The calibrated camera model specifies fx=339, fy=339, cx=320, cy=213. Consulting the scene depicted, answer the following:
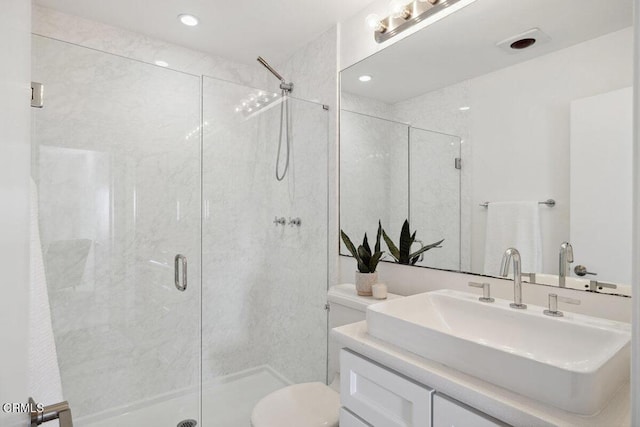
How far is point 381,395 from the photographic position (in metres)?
1.03

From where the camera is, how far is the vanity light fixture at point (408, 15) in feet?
4.97

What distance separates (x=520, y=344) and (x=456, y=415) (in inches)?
15.6

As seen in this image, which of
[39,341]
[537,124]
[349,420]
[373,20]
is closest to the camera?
[39,341]

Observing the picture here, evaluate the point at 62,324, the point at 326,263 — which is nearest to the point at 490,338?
the point at 326,263

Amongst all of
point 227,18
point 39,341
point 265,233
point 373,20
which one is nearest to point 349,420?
point 39,341

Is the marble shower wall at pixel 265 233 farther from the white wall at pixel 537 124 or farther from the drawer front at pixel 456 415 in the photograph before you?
the drawer front at pixel 456 415

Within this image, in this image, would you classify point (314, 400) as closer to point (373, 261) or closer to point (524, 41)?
point (373, 261)

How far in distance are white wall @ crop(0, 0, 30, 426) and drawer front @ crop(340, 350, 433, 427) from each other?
0.83 m

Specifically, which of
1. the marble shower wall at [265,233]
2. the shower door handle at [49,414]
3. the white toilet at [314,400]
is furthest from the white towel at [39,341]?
the marble shower wall at [265,233]

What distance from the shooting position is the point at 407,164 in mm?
1718

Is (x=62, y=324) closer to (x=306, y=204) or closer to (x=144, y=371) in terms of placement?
(x=144, y=371)

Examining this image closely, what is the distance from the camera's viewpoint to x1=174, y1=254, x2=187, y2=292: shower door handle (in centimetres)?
223

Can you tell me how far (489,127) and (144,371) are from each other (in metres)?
2.35

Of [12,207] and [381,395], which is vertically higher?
[12,207]
